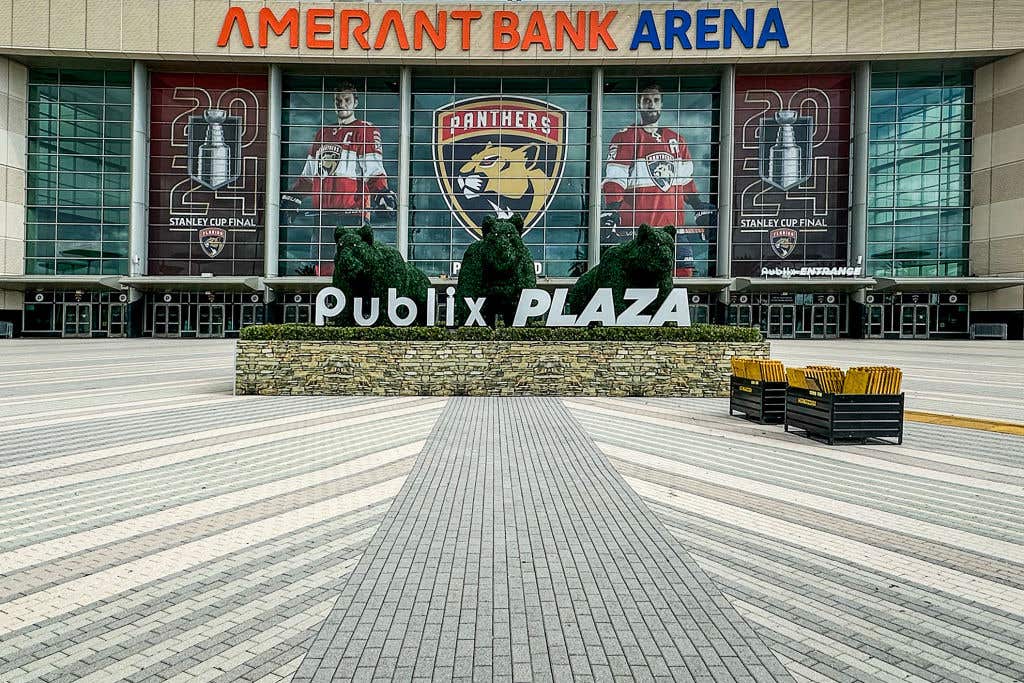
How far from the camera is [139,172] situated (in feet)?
148

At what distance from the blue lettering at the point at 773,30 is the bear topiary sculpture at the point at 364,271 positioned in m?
36.8

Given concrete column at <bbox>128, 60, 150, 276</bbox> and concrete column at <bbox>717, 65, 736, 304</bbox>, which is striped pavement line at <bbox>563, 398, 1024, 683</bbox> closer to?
concrete column at <bbox>717, 65, 736, 304</bbox>

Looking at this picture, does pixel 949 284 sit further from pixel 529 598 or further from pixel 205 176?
pixel 205 176

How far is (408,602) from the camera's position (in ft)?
14.0

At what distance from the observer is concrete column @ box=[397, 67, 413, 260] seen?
4547cm

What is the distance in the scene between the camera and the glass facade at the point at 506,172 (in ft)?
151

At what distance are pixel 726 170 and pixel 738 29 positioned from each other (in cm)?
900

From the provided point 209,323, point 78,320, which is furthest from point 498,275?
point 78,320

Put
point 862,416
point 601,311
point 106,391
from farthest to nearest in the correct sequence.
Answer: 1. point 601,311
2. point 106,391
3. point 862,416

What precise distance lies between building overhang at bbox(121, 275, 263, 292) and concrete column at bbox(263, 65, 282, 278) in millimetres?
1508

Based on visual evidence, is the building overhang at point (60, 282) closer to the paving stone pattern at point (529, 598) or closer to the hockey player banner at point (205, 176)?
the hockey player banner at point (205, 176)

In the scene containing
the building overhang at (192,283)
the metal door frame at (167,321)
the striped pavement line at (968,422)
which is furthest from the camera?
the metal door frame at (167,321)

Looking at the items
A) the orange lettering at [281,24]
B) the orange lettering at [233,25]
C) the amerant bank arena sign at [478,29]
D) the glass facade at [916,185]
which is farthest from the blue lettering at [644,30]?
the orange lettering at [233,25]

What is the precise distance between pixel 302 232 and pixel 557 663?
151 ft
